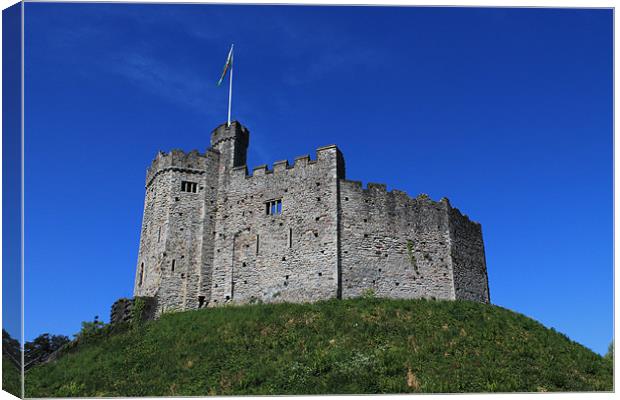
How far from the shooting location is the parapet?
1331 inches

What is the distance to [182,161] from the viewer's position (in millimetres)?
33969

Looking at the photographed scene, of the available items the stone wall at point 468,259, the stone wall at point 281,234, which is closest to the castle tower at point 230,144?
the stone wall at point 281,234

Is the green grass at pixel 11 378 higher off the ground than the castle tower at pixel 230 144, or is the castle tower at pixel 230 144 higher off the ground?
the castle tower at pixel 230 144

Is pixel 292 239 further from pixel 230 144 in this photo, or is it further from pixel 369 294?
pixel 230 144

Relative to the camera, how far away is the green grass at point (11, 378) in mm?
15555

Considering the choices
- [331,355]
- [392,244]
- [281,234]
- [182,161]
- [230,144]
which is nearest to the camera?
[331,355]

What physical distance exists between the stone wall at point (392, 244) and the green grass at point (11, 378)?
52.3ft

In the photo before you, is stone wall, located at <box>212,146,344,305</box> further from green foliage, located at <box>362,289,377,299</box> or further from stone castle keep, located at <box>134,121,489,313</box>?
green foliage, located at <box>362,289,377,299</box>

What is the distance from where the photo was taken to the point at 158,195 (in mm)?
33500

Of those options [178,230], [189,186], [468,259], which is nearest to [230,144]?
[189,186]

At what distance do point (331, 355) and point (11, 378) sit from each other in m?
10.4

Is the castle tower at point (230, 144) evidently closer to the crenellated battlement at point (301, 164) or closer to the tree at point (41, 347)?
the crenellated battlement at point (301, 164)

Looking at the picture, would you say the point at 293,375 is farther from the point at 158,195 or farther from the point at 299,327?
the point at 158,195

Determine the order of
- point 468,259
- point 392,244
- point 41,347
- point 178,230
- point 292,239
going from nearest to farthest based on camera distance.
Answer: point 41,347 → point 392,244 → point 292,239 → point 178,230 → point 468,259
